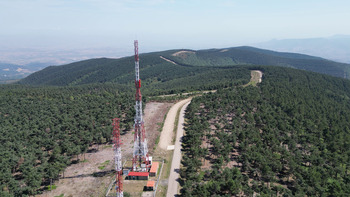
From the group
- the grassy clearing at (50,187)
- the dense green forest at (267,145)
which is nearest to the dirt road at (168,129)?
the dense green forest at (267,145)

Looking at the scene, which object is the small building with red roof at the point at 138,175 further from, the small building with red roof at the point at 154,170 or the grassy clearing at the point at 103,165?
the grassy clearing at the point at 103,165

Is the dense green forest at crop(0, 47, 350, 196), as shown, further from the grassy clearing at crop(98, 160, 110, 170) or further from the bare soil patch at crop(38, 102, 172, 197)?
the grassy clearing at crop(98, 160, 110, 170)

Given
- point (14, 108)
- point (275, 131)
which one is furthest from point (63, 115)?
point (275, 131)

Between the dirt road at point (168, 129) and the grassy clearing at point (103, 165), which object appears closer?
the grassy clearing at point (103, 165)

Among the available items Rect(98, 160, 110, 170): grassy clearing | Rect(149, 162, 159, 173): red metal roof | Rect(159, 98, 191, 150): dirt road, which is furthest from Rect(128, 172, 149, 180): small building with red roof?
Rect(159, 98, 191, 150): dirt road

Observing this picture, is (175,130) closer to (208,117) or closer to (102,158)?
(208,117)
